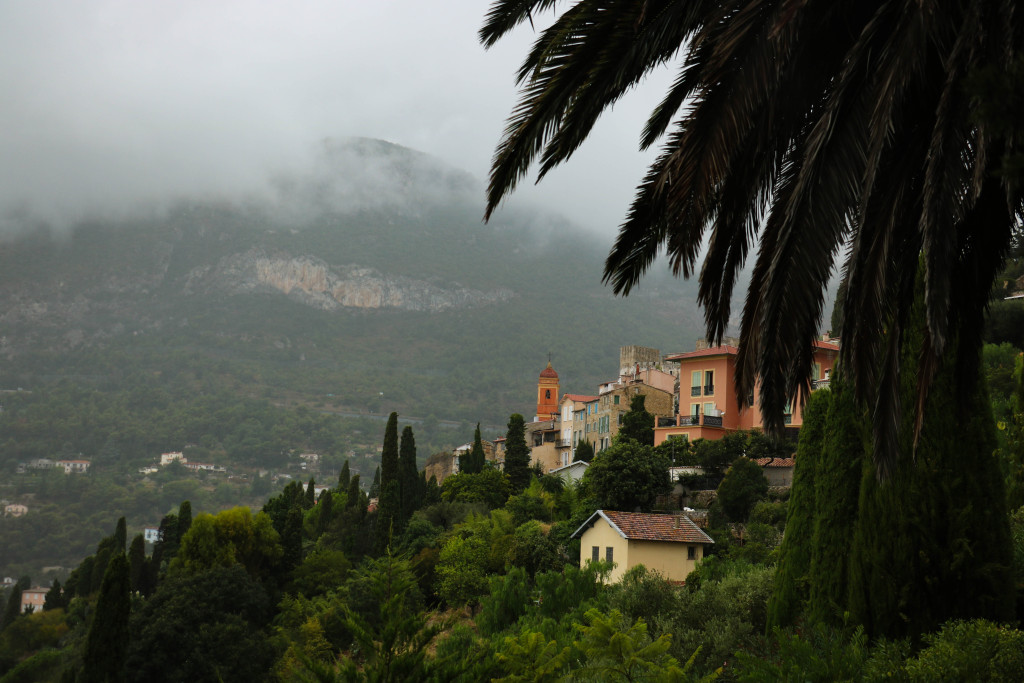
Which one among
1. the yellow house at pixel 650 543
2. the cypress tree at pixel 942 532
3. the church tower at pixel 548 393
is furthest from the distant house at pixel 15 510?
the cypress tree at pixel 942 532

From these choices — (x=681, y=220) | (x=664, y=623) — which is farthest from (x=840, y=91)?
(x=664, y=623)

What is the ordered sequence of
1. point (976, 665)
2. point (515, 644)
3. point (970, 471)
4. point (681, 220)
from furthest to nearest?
point (515, 644) < point (970, 471) < point (976, 665) < point (681, 220)

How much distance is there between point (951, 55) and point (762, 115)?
1010 millimetres

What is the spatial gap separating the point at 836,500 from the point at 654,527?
2001cm

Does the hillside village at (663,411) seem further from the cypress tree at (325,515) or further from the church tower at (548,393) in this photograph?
the cypress tree at (325,515)

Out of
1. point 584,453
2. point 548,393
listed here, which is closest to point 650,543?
point 584,453

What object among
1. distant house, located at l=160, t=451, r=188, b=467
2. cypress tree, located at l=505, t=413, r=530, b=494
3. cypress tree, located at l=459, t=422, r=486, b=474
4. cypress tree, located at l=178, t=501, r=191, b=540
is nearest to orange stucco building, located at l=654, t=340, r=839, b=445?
cypress tree, located at l=505, t=413, r=530, b=494

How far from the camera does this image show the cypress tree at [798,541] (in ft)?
50.0

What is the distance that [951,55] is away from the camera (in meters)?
4.08

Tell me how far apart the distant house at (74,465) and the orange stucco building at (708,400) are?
531 feet

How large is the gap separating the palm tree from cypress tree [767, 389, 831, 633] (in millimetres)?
10075

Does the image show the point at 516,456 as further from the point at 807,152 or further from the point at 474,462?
the point at 807,152

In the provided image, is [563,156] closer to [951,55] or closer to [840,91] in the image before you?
[840,91]

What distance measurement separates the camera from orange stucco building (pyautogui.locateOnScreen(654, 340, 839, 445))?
5138 cm
